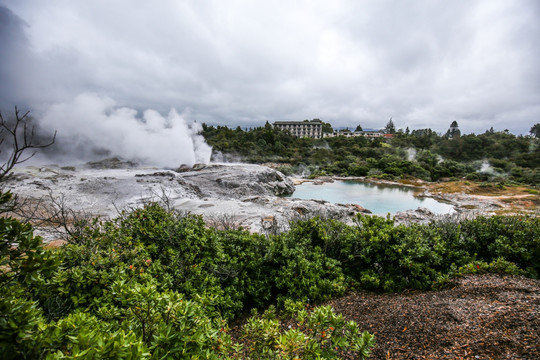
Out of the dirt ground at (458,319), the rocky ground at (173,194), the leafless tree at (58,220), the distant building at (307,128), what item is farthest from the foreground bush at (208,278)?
the distant building at (307,128)

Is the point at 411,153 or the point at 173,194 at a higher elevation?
the point at 411,153

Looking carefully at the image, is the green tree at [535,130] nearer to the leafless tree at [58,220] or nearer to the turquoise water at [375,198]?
the turquoise water at [375,198]

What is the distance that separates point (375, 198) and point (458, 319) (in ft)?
65.1

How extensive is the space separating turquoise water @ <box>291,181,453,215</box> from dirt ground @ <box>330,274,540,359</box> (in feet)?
43.8

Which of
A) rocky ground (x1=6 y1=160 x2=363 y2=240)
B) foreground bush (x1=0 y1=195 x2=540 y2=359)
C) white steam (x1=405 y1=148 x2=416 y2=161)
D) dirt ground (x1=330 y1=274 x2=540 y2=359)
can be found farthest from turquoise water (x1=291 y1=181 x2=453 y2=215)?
white steam (x1=405 y1=148 x2=416 y2=161)

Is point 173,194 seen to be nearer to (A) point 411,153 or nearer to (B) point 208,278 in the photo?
(B) point 208,278

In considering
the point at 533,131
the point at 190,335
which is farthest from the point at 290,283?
the point at 533,131

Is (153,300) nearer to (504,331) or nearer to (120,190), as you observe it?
(504,331)

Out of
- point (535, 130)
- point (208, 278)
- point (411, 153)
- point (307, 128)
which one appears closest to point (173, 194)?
point (208, 278)

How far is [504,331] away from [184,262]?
456 centimetres

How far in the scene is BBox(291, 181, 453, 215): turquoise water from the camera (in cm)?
1848

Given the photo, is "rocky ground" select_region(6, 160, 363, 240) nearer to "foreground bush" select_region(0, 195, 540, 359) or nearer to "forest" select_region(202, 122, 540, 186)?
"foreground bush" select_region(0, 195, 540, 359)

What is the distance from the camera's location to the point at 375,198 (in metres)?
21.7

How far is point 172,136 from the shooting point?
22969 millimetres
